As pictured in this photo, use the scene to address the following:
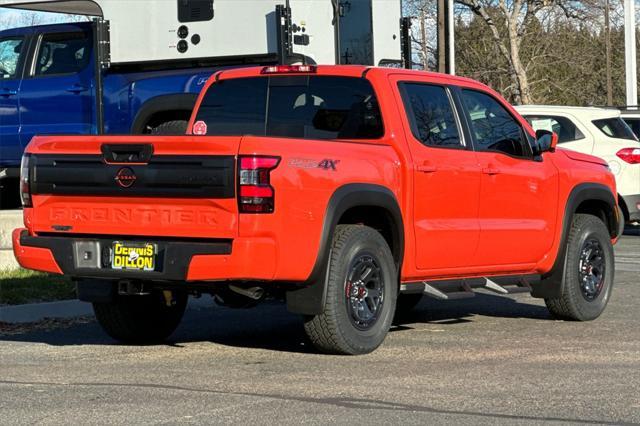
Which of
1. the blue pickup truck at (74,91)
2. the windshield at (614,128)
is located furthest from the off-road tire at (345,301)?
the windshield at (614,128)

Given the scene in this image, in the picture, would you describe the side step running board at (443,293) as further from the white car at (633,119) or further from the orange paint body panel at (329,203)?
→ the white car at (633,119)

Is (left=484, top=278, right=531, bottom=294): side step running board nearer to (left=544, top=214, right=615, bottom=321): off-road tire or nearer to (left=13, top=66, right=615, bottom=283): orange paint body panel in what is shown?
(left=13, top=66, right=615, bottom=283): orange paint body panel

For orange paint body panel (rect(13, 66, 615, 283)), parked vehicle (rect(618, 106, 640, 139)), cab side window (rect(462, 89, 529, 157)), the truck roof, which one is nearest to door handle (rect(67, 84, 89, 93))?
orange paint body panel (rect(13, 66, 615, 283))

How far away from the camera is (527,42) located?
5016 centimetres

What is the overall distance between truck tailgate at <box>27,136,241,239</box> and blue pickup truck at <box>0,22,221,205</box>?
233 inches

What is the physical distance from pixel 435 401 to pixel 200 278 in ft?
5.54

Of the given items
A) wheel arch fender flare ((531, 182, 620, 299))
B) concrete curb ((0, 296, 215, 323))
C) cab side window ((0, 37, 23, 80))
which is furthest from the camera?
cab side window ((0, 37, 23, 80))

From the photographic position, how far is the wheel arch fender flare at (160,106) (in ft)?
46.6

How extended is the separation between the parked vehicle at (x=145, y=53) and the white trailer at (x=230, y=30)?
1cm

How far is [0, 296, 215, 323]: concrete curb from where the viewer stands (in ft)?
34.0

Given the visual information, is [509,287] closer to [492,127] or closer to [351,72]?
[492,127]

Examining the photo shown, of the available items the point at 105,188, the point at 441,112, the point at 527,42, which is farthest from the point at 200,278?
the point at 527,42

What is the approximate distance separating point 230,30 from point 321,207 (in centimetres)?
705

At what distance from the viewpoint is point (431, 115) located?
919 centimetres
